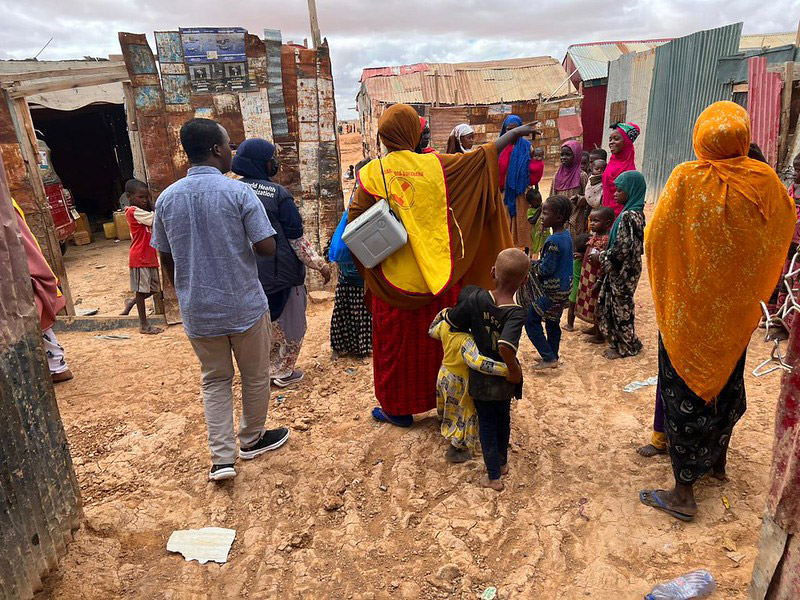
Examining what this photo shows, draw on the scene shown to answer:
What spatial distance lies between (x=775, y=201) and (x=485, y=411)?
163 cm

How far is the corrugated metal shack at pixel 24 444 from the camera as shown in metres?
1.87

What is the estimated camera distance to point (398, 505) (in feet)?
9.21

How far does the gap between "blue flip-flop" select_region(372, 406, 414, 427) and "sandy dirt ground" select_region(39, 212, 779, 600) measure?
6 centimetres

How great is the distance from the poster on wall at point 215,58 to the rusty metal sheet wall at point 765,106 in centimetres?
661

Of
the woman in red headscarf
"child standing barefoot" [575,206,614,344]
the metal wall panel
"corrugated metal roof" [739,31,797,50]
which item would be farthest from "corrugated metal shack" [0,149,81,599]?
"corrugated metal roof" [739,31,797,50]

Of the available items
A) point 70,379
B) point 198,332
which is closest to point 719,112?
point 198,332

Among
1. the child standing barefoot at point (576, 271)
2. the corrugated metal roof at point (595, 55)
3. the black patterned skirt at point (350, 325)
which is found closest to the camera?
the black patterned skirt at point (350, 325)

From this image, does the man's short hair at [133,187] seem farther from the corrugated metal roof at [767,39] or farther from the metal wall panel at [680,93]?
the corrugated metal roof at [767,39]

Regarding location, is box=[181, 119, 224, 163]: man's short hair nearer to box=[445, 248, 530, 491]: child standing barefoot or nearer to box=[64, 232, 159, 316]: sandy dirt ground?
box=[445, 248, 530, 491]: child standing barefoot

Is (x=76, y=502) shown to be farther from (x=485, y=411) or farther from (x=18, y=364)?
(x=485, y=411)

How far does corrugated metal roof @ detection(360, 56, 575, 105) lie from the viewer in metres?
17.0

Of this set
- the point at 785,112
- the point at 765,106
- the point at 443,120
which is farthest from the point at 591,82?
the point at 785,112

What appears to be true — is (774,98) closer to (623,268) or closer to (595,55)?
(623,268)

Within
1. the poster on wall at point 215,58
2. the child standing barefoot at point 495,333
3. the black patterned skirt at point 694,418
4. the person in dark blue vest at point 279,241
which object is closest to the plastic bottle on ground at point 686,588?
the black patterned skirt at point 694,418
